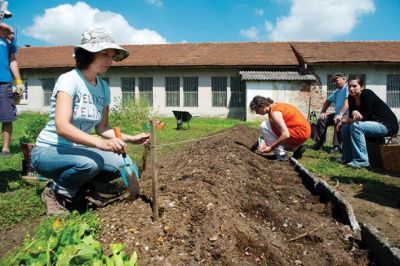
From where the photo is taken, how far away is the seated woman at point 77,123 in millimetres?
2940

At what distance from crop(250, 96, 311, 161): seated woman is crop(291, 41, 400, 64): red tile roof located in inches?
533

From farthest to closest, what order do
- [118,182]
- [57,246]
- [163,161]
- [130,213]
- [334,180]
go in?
[163,161]
[334,180]
[118,182]
[130,213]
[57,246]

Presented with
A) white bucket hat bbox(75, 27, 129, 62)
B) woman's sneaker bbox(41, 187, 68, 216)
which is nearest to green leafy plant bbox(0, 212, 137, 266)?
woman's sneaker bbox(41, 187, 68, 216)

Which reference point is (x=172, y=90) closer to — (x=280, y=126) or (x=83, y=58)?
(x=280, y=126)

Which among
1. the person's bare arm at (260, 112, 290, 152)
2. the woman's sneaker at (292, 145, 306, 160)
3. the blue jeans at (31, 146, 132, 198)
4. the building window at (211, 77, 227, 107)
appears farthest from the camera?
the building window at (211, 77, 227, 107)

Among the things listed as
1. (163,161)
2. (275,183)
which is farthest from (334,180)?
(163,161)

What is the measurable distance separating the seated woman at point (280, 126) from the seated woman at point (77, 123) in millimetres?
3185

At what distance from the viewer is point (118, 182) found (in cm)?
434

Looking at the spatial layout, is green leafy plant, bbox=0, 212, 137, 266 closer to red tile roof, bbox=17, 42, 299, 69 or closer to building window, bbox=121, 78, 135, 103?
red tile roof, bbox=17, 42, 299, 69

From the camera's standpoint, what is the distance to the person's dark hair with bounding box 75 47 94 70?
3.05 m

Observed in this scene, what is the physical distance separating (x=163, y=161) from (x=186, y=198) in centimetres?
327

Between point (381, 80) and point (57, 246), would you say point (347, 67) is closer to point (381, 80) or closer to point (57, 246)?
point (381, 80)

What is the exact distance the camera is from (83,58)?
3.09m

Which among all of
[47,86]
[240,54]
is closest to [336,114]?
[240,54]
